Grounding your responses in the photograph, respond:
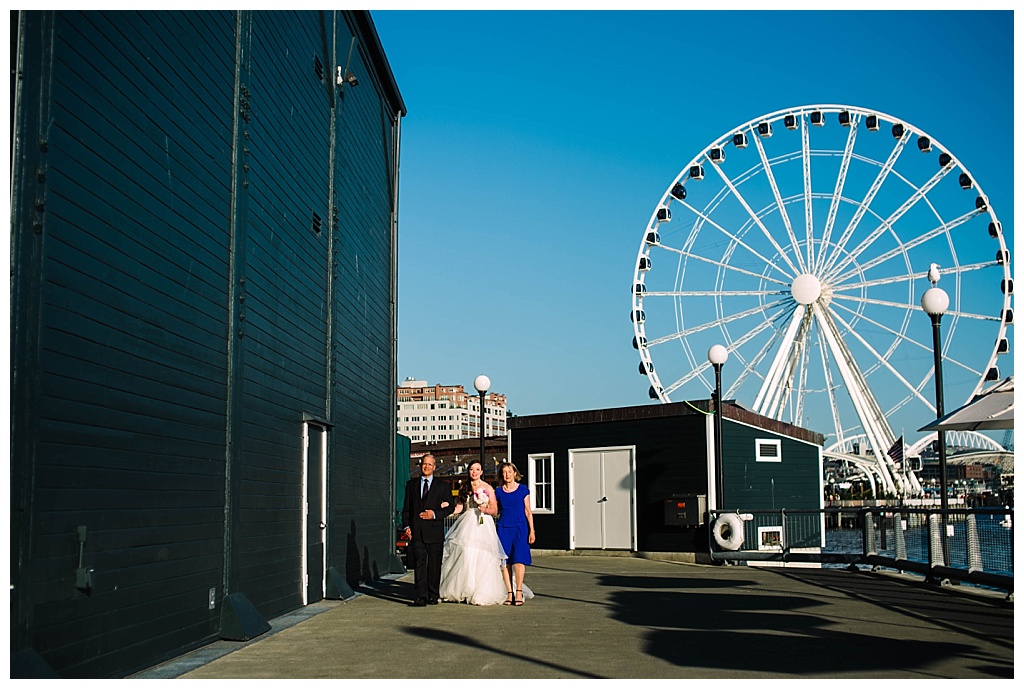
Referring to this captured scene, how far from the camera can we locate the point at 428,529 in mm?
11922

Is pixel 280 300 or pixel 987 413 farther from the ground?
pixel 280 300

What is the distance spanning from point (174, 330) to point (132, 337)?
776 millimetres

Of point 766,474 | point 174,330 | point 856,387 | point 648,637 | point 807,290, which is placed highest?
point 807,290

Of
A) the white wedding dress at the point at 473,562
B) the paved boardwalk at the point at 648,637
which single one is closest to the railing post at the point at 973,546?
the paved boardwalk at the point at 648,637

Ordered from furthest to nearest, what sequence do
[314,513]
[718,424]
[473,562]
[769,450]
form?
[769,450] → [718,424] → [314,513] → [473,562]

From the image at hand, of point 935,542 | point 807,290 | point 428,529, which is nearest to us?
point 428,529

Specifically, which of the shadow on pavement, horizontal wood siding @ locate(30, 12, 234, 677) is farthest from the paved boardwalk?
horizontal wood siding @ locate(30, 12, 234, 677)

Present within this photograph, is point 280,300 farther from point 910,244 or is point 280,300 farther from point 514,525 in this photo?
point 910,244

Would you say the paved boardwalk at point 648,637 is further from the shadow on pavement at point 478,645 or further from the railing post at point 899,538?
the railing post at point 899,538

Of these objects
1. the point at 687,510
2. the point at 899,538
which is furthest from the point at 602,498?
the point at 899,538

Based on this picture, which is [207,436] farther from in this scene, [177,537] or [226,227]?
[226,227]

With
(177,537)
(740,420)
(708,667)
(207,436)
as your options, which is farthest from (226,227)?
(740,420)

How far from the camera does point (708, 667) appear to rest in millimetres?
6941

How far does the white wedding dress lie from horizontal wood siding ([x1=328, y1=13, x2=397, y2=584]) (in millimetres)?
1625
